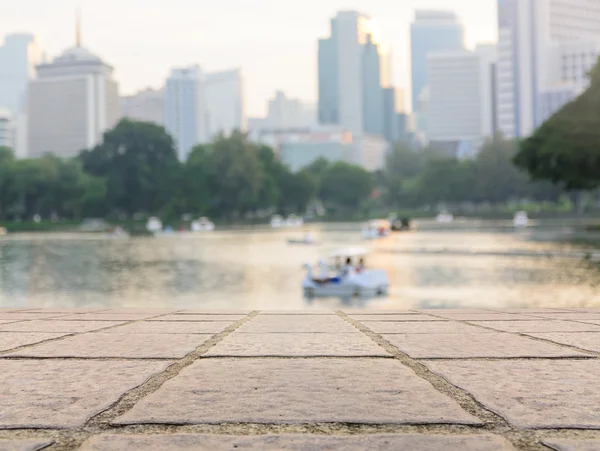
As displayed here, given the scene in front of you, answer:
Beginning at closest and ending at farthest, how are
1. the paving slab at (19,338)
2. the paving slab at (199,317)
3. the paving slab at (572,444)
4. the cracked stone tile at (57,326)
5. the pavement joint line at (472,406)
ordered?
the paving slab at (572,444) → the pavement joint line at (472,406) → the paving slab at (19,338) → the cracked stone tile at (57,326) → the paving slab at (199,317)

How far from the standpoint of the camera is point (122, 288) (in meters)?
28.9

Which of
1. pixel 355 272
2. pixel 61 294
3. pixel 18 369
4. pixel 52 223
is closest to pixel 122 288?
pixel 61 294

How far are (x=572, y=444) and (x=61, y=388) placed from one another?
2.72m

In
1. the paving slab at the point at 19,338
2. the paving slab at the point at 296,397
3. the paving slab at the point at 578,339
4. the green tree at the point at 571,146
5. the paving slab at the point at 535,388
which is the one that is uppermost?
the green tree at the point at 571,146

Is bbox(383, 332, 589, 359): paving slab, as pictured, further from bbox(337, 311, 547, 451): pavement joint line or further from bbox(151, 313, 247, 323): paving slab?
bbox(151, 313, 247, 323): paving slab

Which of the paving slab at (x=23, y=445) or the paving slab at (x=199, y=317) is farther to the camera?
the paving slab at (x=199, y=317)

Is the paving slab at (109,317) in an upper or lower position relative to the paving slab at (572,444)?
lower

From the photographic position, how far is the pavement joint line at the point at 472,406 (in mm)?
3092

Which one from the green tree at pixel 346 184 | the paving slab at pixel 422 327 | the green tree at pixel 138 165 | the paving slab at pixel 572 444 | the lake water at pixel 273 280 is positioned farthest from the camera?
the green tree at pixel 346 184

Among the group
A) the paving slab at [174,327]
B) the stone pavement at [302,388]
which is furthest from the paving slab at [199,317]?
the stone pavement at [302,388]

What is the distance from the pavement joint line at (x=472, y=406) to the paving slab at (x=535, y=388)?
1.6 inches

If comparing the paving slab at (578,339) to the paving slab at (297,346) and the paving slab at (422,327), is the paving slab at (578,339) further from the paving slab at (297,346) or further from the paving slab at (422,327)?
the paving slab at (297,346)

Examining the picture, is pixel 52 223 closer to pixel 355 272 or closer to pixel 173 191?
pixel 173 191

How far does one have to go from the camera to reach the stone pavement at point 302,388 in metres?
3.14
